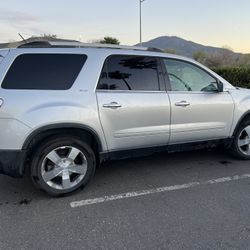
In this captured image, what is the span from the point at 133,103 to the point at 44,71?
1.14 meters

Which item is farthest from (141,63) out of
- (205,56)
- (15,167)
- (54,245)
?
(205,56)

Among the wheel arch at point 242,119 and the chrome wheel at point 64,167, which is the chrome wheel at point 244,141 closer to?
the wheel arch at point 242,119

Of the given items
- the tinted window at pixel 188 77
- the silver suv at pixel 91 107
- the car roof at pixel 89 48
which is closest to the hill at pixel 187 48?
the tinted window at pixel 188 77

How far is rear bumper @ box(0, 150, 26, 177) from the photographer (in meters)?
3.77

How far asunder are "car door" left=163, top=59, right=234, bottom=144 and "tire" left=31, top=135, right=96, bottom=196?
128cm

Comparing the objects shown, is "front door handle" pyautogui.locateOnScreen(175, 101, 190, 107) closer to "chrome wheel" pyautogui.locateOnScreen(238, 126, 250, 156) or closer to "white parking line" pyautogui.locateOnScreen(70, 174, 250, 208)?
"white parking line" pyautogui.locateOnScreen(70, 174, 250, 208)

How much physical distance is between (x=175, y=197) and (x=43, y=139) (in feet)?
5.54

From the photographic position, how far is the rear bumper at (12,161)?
149 inches

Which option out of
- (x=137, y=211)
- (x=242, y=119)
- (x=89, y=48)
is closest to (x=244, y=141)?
(x=242, y=119)

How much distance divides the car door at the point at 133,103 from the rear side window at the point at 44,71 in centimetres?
37

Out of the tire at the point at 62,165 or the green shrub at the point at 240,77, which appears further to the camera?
the green shrub at the point at 240,77

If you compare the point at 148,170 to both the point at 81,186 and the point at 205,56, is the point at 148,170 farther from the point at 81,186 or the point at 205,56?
the point at 205,56

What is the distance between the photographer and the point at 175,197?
13.4ft

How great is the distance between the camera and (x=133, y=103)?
4.29 metres
